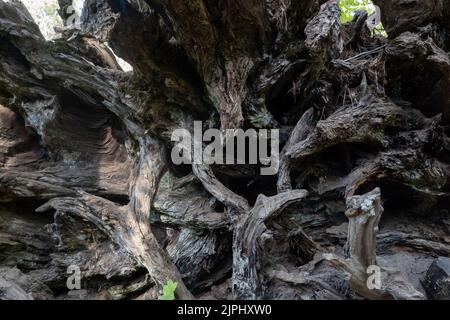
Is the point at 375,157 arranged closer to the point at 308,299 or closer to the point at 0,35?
the point at 308,299

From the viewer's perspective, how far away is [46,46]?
4195 mm

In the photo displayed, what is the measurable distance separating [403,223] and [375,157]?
92cm

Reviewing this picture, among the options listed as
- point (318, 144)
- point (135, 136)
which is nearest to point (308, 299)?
point (318, 144)

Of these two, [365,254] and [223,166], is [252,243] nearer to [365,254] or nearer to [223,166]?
[365,254]

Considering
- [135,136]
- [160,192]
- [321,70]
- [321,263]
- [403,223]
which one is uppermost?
[321,70]
